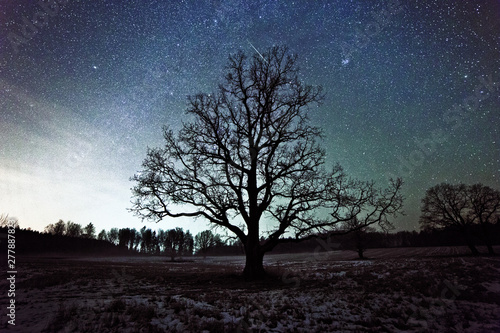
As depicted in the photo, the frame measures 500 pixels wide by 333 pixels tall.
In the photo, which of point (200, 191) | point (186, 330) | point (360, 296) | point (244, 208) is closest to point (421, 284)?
point (360, 296)

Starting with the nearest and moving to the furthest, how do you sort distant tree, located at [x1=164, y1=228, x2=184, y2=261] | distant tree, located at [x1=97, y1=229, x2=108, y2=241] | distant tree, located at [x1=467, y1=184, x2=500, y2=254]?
distant tree, located at [x1=467, y1=184, x2=500, y2=254]
distant tree, located at [x1=164, y1=228, x2=184, y2=261]
distant tree, located at [x1=97, y1=229, x2=108, y2=241]

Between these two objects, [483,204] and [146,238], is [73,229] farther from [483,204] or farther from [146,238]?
[483,204]

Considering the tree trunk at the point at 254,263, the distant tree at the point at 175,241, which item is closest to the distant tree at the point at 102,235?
the distant tree at the point at 175,241

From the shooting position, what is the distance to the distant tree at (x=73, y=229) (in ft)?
460

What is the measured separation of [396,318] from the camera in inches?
267

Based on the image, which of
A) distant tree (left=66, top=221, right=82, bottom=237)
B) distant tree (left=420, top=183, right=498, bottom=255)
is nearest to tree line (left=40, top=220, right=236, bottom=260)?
distant tree (left=66, top=221, right=82, bottom=237)

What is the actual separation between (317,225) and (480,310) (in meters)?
7.37

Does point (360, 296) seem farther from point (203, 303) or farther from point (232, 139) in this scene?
point (232, 139)

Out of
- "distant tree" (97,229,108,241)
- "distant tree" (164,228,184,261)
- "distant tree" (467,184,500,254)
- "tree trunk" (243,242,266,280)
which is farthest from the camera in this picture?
"distant tree" (97,229,108,241)

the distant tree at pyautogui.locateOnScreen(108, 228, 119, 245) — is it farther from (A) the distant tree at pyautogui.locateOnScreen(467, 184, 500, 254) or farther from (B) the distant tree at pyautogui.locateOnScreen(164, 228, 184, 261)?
(A) the distant tree at pyautogui.locateOnScreen(467, 184, 500, 254)

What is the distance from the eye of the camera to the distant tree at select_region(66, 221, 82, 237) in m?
140

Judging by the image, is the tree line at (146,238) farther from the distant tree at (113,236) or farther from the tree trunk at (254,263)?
the tree trunk at (254,263)

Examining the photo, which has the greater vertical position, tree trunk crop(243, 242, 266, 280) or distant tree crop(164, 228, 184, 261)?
tree trunk crop(243, 242, 266, 280)

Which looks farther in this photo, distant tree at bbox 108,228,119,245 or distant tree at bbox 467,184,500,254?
distant tree at bbox 108,228,119,245
